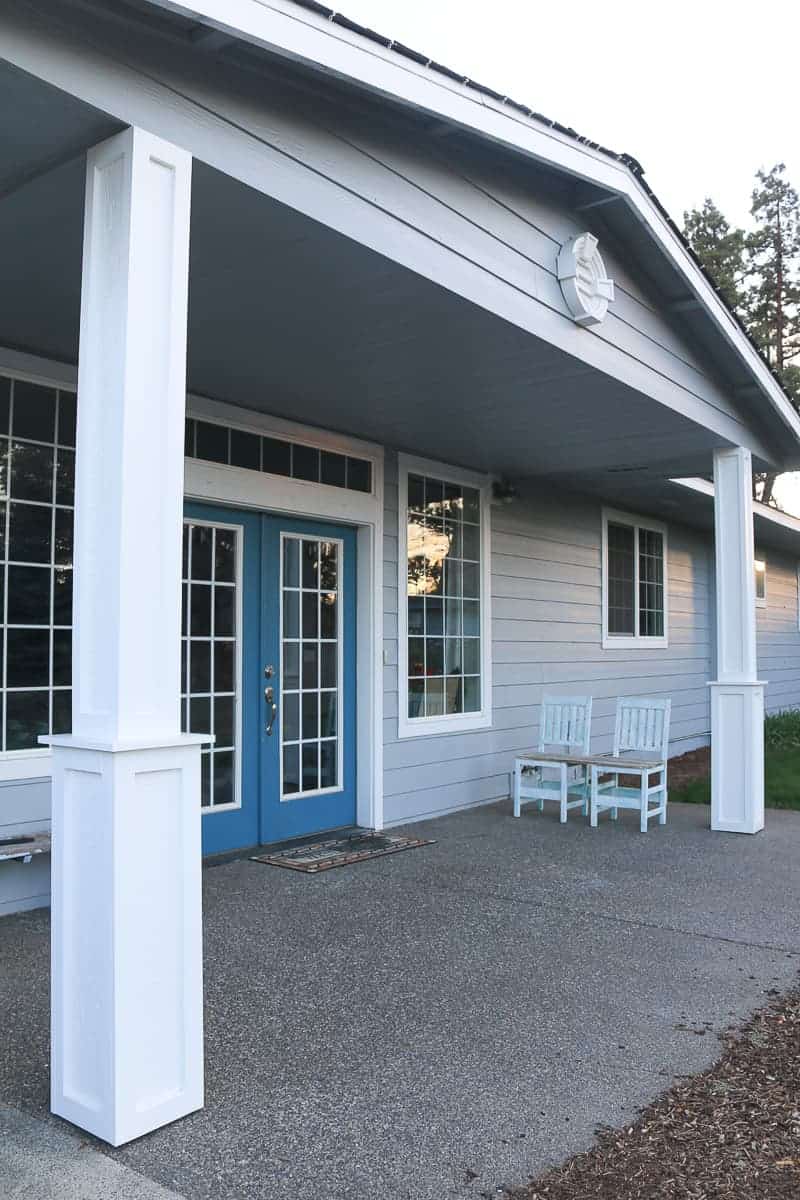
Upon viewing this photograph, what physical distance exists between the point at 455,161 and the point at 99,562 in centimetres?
Result: 236

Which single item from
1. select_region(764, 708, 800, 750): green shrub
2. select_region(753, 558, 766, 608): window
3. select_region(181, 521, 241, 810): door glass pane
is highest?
select_region(753, 558, 766, 608): window

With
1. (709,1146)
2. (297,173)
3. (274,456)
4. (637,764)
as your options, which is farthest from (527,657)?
(709,1146)

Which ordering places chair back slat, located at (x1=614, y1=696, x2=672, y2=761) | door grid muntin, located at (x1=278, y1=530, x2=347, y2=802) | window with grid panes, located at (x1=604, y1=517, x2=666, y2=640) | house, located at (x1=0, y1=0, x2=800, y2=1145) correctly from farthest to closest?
1. window with grid panes, located at (x1=604, y1=517, x2=666, y2=640)
2. chair back slat, located at (x1=614, y1=696, x2=672, y2=761)
3. door grid muntin, located at (x1=278, y1=530, x2=347, y2=802)
4. house, located at (x1=0, y1=0, x2=800, y2=1145)

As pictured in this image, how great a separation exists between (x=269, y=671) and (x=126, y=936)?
10.9 ft

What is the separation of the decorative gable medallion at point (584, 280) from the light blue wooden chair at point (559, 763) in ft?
10.9

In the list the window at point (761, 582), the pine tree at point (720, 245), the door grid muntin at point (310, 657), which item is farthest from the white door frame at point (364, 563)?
the pine tree at point (720, 245)

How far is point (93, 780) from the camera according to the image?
244 cm

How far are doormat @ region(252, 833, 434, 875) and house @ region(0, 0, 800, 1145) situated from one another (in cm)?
24

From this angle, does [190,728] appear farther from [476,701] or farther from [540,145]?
[540,145]

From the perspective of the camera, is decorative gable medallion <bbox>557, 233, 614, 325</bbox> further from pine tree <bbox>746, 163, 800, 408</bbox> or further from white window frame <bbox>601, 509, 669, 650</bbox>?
pine tree <bbox>746, 163, 800, 408</bbox>

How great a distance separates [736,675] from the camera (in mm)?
6492

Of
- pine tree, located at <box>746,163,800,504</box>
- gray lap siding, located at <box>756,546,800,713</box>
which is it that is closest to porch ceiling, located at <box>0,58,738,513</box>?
gray lap siding, located at <box>756,546,800,713</box>

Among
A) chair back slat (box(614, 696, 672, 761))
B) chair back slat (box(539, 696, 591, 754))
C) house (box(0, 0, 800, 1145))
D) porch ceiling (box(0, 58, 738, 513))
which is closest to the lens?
house (box(0, 0, 800, 1145))

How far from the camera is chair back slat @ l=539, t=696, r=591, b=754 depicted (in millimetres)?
7156
